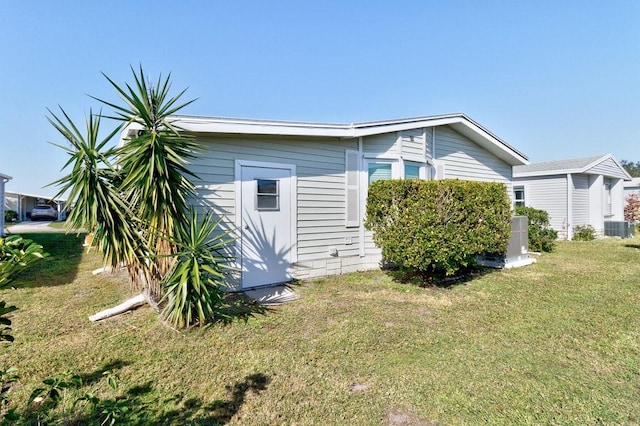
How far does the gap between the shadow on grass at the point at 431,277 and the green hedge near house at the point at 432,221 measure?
39 centimetres

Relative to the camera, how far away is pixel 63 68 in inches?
313

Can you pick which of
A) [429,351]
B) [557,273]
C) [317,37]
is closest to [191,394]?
[429,351]

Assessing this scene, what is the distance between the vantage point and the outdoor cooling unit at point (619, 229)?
14688 mm

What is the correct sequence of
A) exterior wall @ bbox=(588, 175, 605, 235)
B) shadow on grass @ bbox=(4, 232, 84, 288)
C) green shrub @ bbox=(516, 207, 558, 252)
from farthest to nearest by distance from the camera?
exterior wall @ bbox=(588, 175, 605, 235), green shrub @ bbox=(516, 207, 558, 252), shadow on grass @ bbox=(4, 232, 84, 288)

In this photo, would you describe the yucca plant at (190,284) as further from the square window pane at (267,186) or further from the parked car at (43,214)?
the parked car at (43,214)

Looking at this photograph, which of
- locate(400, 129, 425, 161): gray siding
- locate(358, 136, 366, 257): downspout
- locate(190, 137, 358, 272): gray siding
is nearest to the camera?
locate(190, 137, 358, 272): gray siding

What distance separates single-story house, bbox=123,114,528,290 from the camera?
5836mm

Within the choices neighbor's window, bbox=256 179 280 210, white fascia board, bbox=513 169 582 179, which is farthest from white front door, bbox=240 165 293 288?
white fascia board, bbox=513 169 582 179

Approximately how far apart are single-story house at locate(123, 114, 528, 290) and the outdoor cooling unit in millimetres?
12008

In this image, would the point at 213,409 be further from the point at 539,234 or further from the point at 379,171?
the point at 539,234

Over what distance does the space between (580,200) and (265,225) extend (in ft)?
49.7

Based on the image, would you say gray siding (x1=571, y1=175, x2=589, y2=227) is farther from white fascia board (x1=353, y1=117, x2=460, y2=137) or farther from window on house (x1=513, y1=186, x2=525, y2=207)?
white fascia board (x1=353, y1=117, x2=460, y2=137)

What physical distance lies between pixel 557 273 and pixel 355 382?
6.74 meters

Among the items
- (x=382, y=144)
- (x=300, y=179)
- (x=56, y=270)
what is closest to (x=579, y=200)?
(x=382, y=144)
